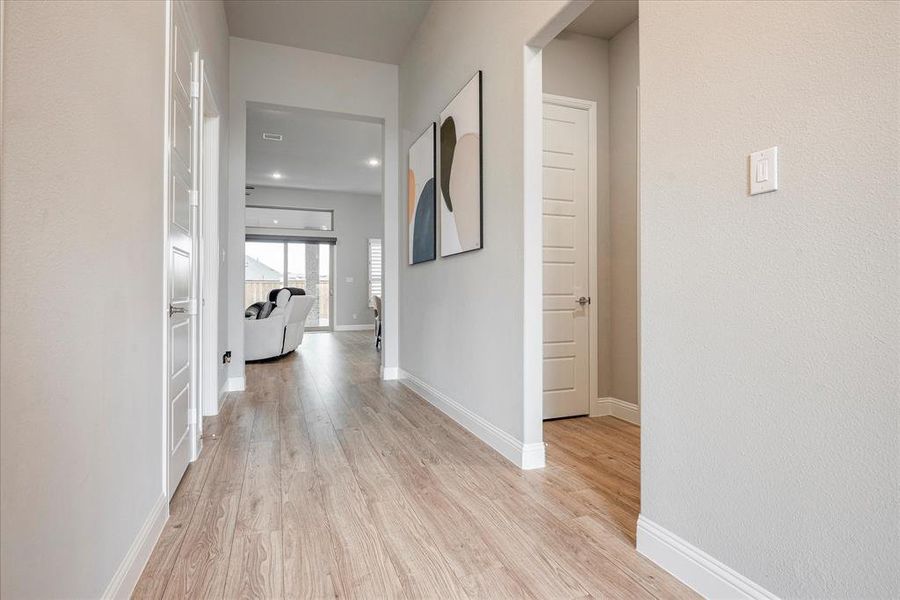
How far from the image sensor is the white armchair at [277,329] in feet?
19.4

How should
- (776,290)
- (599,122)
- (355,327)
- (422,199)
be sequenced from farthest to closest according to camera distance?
(355,327), (422,199), (599,122), (776,290)

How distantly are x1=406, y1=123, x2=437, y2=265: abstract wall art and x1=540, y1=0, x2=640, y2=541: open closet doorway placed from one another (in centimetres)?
84

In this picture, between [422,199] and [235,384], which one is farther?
[235,384]

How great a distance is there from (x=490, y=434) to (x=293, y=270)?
8.53 m

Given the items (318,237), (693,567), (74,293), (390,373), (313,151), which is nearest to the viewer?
(74,293)

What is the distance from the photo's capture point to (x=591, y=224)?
3.39 meters

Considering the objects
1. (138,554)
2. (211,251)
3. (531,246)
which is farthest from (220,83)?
(138,554)

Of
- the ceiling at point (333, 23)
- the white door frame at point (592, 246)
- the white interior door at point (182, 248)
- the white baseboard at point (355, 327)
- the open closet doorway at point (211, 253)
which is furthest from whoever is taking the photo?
the white baseboard at point (355, 327)

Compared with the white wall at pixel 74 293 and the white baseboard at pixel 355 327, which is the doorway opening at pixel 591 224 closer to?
the white wall at pixel 74 293

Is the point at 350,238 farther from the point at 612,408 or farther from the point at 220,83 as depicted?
the point at 612,408

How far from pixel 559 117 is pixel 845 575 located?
2.98 metres

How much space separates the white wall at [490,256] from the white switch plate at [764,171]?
1187 mm

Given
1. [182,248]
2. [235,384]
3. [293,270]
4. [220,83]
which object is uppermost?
[220,83]

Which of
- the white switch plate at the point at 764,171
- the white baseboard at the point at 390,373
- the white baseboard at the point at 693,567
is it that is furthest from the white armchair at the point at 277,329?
the white switch plate at the point at 764,171
